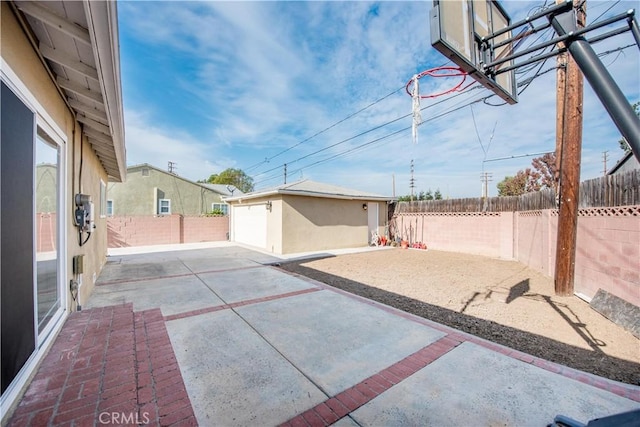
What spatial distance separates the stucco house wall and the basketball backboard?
23094 mm

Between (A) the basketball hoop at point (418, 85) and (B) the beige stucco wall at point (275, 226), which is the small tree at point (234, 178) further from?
(A) the basketball hoop at point (418, 85)

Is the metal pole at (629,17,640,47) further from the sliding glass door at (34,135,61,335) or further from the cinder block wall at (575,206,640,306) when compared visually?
the sliding glass door at (34,135,61,335)

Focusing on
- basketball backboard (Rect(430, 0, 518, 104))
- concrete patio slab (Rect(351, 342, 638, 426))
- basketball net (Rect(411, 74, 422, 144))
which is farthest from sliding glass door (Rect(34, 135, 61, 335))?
basketball net (Rect(411, 74, 422, 144))

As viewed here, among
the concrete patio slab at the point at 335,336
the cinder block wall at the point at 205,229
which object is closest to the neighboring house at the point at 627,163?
the concrete patio slab at the point at 335,336

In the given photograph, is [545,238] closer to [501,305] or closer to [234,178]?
[501,305]

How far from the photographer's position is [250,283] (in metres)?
6.51

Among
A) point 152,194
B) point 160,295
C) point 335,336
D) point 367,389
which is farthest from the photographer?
point 152,194

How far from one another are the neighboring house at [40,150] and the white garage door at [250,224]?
980cm

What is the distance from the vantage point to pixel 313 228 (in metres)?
13.2

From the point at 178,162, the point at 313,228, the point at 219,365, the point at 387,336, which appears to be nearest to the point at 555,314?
the point at 387,336

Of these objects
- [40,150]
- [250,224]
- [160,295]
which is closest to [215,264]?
[160,295]

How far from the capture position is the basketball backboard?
9.18 ft

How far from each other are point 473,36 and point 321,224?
1073 centimetres

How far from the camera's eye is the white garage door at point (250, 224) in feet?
45.1
